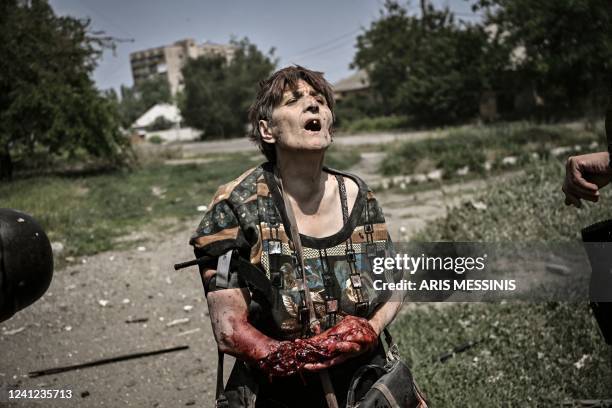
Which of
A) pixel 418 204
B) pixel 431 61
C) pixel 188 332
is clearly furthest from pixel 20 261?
pixel 431 61

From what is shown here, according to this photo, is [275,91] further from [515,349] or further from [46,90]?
[46,90]

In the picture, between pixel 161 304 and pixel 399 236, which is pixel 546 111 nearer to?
pixel 399 236

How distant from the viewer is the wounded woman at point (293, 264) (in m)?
1.92

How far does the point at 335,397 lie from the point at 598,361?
2.24 meters

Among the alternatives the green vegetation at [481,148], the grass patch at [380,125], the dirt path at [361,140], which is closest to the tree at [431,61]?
the grass patch at [380,125]

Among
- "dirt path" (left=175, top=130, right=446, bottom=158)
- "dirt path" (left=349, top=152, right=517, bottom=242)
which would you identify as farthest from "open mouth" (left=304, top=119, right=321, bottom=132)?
"dirt path" (left=175, top=130, right=446, bottom=158)

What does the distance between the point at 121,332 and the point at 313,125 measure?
3994 mm

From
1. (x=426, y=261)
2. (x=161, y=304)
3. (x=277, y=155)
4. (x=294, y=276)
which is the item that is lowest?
(x=161, y=304)

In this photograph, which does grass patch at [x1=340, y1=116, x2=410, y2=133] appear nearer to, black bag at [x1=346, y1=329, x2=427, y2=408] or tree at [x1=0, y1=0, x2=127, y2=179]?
tree at [x1=0, y1=0, x2=127, y2=179]

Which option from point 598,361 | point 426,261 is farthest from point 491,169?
point 598,361

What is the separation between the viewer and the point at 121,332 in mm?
5438

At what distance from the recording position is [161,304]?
616 centimetres

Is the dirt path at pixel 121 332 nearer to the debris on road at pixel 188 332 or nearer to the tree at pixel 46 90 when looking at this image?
the debris on road at pixel 188 332

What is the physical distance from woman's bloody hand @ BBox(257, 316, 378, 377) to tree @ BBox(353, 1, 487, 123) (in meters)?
27.5
